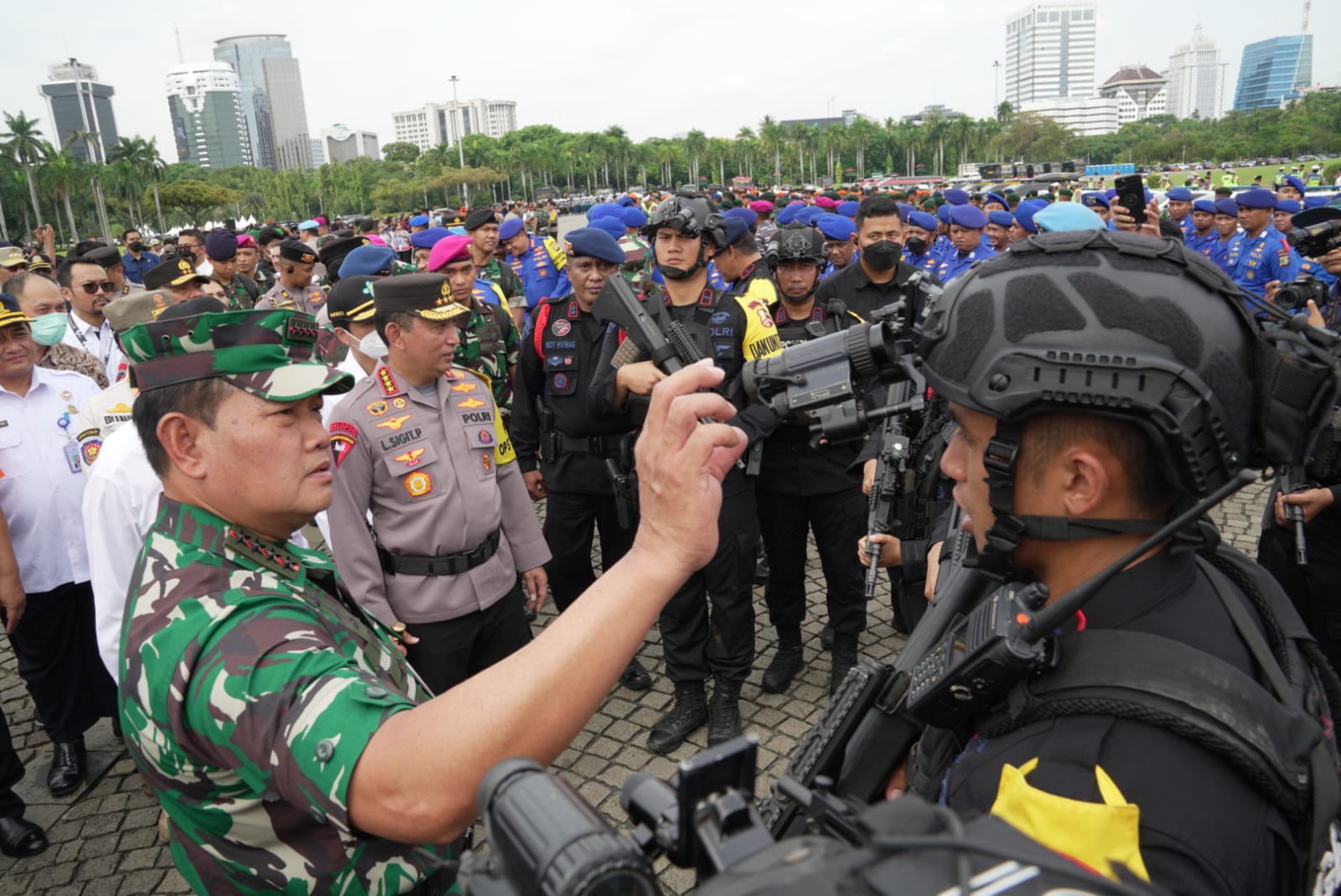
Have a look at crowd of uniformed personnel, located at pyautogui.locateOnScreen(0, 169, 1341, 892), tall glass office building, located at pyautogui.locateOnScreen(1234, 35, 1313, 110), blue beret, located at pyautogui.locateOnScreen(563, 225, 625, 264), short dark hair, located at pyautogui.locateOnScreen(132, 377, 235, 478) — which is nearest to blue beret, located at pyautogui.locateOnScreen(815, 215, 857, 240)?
crowd of uniformed personnel, located at pyautogui.locateOnScreen(0, 169, 1341, 892)

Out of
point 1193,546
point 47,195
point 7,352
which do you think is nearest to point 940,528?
point 1193,546

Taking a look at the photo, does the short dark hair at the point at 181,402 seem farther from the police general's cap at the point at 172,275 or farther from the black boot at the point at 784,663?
the police general's cap at the point at 172,275

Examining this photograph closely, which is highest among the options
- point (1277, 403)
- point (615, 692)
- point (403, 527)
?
point (1277, 403)

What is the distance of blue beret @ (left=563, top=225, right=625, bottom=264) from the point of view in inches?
188

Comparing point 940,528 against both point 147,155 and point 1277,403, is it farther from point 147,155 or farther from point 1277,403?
point 147,155

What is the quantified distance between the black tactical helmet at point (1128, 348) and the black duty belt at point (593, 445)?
3.45 meters

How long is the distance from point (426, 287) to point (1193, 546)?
3.11 meters

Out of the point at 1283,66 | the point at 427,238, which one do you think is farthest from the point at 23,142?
the point at 1283,66

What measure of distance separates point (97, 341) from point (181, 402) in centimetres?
563

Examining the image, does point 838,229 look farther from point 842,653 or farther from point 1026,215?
point 842,653

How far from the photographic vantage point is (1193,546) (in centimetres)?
138

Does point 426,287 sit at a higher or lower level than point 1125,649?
higher

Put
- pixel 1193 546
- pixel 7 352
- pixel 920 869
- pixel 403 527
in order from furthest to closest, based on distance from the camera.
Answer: pixel 7 352, pixel 403 527, pixel 1193 546, pixel 920 869

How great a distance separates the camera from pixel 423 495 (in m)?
3.49
